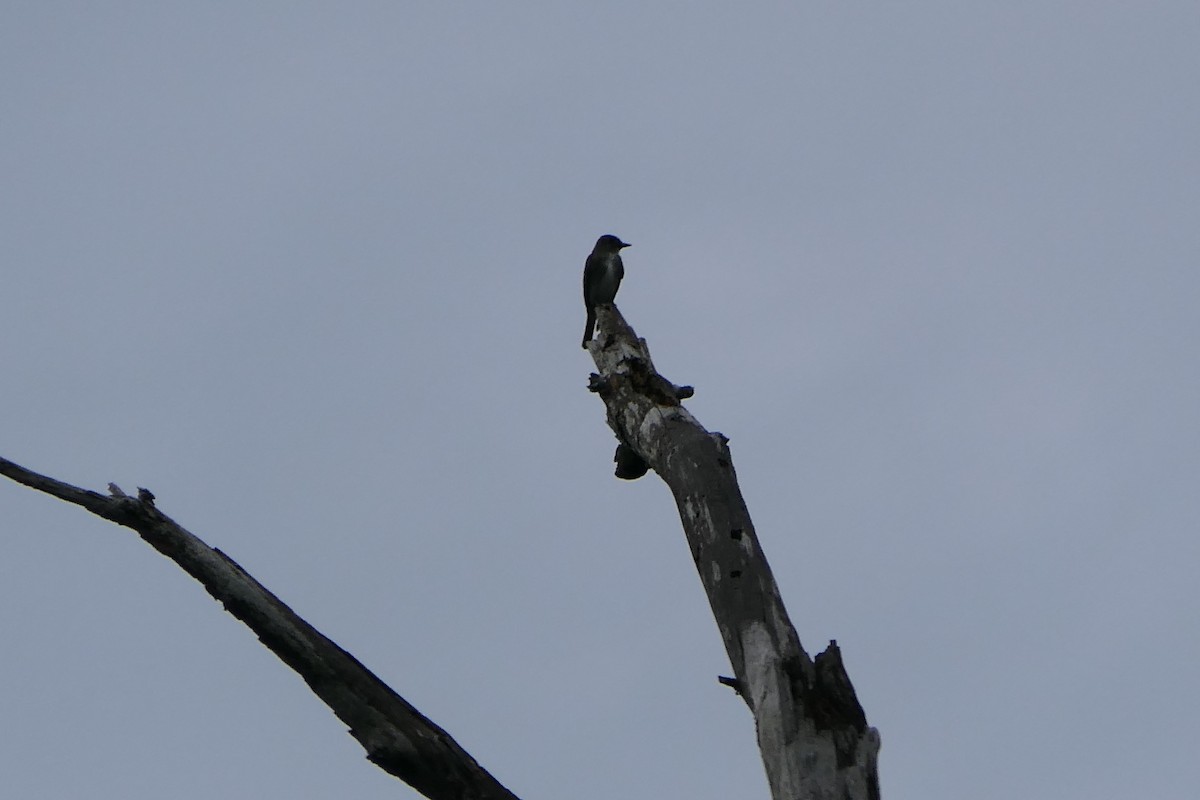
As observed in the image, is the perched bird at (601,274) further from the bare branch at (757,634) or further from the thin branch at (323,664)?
the thin branch at (323,664)

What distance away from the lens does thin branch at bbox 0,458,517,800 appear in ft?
12.5

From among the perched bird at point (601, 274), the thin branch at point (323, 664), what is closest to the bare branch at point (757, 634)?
the thin branch at point (323, 664)

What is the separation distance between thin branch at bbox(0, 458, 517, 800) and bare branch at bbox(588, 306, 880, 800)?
0.86 meters

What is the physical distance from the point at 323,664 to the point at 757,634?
1370mm

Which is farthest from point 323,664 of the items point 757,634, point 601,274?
point 601,274

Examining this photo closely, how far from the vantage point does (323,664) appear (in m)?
3.93

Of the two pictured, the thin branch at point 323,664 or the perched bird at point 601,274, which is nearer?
the thin branch at point 323,664

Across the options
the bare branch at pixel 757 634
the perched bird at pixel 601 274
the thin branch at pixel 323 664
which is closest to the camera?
the thin branch at pixel 323 664

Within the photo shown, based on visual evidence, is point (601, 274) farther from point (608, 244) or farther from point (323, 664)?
point (323, 664)

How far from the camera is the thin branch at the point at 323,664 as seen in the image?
150 inches

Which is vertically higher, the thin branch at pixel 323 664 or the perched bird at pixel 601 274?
the perched bird at pixel 601 274

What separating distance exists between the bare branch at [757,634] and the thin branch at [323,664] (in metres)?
0.86

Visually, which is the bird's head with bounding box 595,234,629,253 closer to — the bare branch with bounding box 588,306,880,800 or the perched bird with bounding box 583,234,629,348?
the perched bird with bounding box 583,234,629,348

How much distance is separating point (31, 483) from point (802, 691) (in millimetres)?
2384
